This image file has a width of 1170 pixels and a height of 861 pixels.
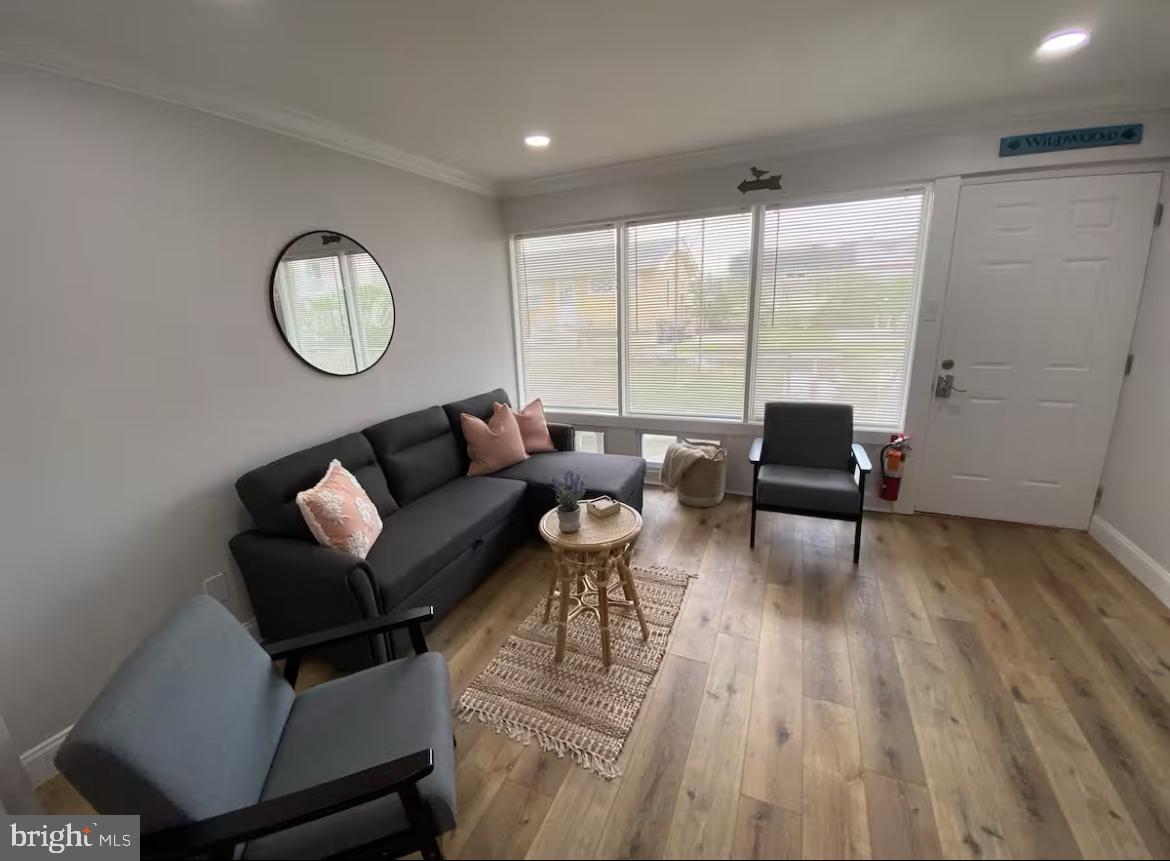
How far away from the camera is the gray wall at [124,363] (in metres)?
1.50

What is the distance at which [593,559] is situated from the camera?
6.49ft

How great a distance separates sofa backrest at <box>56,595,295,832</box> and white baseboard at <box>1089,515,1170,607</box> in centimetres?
365

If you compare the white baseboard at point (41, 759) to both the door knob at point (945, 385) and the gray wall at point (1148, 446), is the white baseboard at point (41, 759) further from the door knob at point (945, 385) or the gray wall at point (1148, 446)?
the gray wall at point (1148, 446)

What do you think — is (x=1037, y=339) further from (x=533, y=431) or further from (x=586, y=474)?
(x=533, y=431)

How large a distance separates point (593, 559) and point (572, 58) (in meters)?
2.01

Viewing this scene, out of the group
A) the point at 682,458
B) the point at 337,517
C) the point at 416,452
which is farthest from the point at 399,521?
the point at 682,458

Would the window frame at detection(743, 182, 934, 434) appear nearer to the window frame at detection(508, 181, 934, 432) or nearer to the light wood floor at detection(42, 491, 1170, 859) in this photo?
the window frame at detection(508, 181, 934, 432)

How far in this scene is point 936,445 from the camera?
3.00 metres

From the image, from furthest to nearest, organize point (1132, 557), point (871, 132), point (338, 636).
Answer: point (871, 132), point (1132, 557), point (338, 636)

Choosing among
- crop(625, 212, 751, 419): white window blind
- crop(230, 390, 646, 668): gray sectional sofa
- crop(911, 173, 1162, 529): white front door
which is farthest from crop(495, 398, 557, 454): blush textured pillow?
crop(911, 173, 1162, 529): white front door

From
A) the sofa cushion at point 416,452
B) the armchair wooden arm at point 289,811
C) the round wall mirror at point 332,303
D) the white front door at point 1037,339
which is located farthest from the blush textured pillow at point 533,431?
the white front door at point 1037,339

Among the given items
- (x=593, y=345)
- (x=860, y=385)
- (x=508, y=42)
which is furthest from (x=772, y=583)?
(x=508, y=42)

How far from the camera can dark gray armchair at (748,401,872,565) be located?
2.53 metres

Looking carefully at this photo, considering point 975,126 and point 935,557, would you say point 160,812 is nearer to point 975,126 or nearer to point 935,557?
point 935,557
